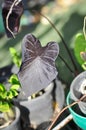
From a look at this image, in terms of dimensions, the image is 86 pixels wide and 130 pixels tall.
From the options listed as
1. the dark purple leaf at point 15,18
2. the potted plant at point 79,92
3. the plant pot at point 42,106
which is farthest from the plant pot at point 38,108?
the dark purple leaf at point 15,18

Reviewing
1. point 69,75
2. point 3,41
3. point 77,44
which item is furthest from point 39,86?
point 3,41

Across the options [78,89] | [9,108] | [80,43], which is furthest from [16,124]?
[80,43]

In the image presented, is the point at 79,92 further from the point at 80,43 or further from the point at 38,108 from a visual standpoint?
the point at 38,108

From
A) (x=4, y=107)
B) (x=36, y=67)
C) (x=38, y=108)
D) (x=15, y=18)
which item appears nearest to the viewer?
(x=36, y=67)

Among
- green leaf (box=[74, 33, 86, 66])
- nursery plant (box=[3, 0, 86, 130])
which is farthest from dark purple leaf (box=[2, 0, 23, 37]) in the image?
Result: green leaf (box=[74, 33, 86, 66])

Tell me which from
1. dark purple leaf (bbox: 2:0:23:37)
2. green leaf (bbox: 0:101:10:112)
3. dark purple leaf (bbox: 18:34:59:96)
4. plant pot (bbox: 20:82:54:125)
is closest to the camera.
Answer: dark purple leaf (bbox: 18:34:59:96)

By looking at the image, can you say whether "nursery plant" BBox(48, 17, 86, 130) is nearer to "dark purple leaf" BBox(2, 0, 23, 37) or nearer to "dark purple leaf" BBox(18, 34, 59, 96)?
"dark purple leaf" BBox(18, 34, 59, 96)

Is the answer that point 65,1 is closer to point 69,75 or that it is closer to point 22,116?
point 69,75
